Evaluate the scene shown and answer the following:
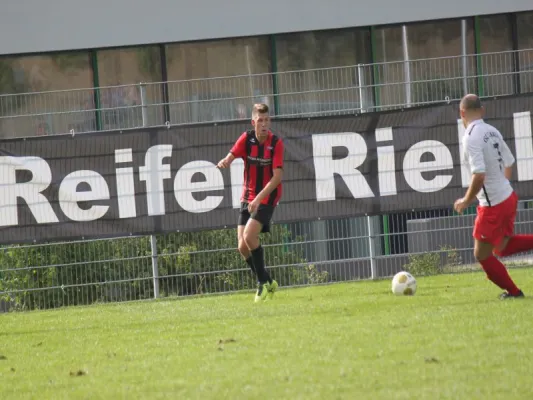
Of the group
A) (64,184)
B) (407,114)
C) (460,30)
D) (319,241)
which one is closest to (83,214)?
(64,184)

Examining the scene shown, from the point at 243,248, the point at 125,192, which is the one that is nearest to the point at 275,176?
the point at 243,248

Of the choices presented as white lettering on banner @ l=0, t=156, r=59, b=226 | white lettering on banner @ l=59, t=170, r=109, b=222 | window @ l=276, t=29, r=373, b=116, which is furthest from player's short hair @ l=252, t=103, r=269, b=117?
white lettering on banner @ l=0, t=156, r=59, b=226

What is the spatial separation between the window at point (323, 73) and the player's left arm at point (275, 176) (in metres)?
2.22

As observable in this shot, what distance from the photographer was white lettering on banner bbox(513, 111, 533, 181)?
1589cm

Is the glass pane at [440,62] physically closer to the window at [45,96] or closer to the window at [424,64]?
the window at [424,64]

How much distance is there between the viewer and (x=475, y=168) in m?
11.3

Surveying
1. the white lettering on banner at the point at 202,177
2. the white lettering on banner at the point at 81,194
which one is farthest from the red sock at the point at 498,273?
the white lettering on banner at the point at 81,194

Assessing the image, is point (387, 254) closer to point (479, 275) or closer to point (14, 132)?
point (479, 275)

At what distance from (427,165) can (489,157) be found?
4516 millimetres

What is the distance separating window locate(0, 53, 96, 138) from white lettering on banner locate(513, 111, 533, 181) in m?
5.75

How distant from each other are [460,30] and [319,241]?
658cm

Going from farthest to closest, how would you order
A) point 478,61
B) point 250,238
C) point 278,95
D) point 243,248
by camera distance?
1. point 478,61
2. point 278,95
3. point 243,248
4. point 250,238

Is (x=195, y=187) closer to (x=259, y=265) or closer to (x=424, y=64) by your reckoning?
(x=259, y=265)

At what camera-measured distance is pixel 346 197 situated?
16000mm
